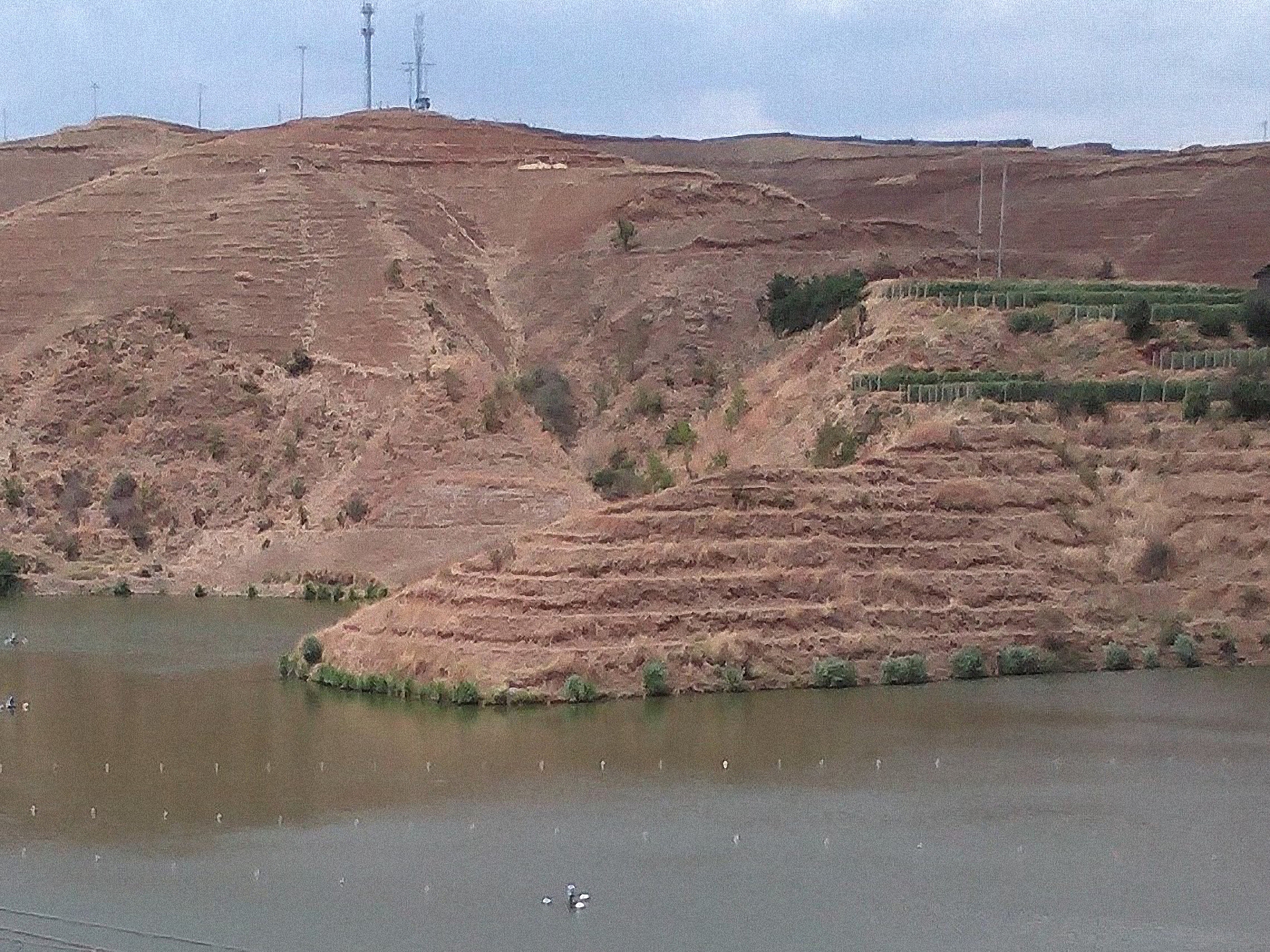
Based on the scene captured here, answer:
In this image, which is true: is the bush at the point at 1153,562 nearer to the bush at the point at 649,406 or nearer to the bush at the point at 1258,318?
the bush at the point at 1258,318

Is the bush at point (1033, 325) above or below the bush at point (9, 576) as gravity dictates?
above

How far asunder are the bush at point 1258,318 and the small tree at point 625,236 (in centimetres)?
3807

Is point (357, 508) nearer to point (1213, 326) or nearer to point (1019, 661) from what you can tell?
point (1213, 326)

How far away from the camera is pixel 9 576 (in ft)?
245

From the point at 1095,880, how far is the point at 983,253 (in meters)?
63.0

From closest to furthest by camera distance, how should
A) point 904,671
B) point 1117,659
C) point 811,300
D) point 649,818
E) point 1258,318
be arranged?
point 649,818 < point 904,671 < point 1117,659 < point 1258,318 < point 811,300

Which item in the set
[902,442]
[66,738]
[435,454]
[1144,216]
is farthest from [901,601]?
[1144,216]

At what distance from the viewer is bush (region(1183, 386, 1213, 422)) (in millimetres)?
58656

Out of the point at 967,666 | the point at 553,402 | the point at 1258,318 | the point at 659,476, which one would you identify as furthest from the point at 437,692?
the point at 553,402

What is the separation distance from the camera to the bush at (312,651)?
5184 centimetres

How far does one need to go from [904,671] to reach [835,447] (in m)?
10.3

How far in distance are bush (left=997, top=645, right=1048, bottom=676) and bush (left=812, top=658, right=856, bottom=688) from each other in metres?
3.55

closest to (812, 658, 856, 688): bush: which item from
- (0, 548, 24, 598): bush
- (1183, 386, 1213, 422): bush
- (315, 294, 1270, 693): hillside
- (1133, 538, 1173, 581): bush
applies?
(315, 294, 1270, 693): hillside

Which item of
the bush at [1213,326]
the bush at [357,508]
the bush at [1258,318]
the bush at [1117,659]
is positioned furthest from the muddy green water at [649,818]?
the bush at [357,508]
